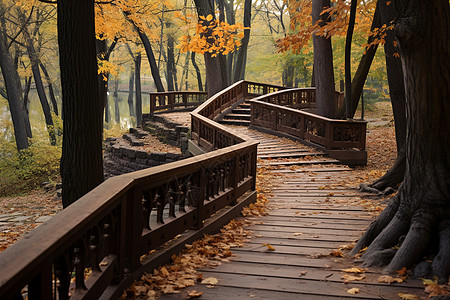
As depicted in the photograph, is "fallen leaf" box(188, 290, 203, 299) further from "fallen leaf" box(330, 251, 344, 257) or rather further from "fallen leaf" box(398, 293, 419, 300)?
"fallen leaf" box(330, 251, 344, 257)

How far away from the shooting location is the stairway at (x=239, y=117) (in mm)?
19969

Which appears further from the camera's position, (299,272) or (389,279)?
(299,272)

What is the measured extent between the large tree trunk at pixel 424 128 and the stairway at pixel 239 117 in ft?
49.3

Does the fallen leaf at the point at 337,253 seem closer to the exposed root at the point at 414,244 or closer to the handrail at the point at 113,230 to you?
the exposed root at the point at 414,244

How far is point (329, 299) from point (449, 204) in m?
1.81

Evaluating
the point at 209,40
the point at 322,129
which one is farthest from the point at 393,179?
the point at 209,40

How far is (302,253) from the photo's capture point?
5191 millimetres

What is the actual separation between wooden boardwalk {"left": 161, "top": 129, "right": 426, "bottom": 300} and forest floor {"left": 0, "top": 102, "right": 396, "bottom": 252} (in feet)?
5.57

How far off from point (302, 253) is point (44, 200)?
13.1 metres

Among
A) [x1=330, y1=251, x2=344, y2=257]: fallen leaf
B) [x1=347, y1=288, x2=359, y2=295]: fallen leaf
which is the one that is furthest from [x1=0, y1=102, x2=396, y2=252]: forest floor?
[x1=347, y1=288, x2=359, y2=295]: fallen leaf

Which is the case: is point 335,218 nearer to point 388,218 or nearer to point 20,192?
point 388,218

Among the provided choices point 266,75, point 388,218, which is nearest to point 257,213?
point 388,218

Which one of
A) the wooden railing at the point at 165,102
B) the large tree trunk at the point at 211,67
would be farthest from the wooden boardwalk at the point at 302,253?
the wooden railing at the point at 165,102

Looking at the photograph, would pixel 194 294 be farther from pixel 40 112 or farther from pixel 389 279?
pixel 40 112
